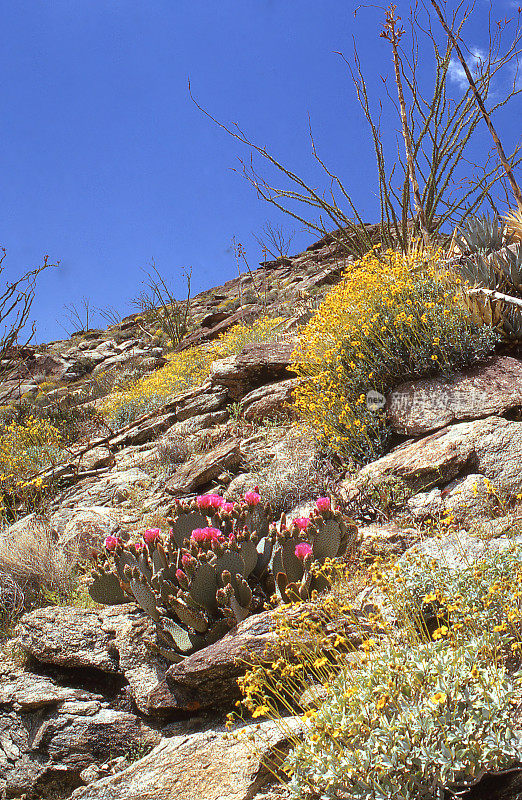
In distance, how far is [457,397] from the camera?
4.87 meters

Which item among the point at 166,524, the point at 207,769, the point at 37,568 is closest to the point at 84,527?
the point at 37,568

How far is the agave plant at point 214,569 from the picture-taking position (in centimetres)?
333

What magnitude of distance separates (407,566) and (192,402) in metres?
6.06

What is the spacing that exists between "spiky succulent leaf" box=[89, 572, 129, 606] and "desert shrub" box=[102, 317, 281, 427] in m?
6.17

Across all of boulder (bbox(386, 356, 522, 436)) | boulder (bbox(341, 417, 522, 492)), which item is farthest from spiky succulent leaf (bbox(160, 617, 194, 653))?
boulder (bbox(386, 356, 522, 436))

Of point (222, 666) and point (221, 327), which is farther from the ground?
point (221, 327)

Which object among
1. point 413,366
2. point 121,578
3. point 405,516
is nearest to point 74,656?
point 121,578

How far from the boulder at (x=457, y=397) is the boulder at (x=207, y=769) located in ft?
9.98

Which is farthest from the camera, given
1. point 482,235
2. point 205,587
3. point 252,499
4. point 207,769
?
point 482,235

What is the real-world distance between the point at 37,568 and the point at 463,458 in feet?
12.5

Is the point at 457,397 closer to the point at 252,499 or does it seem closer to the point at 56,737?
the point at 252,499

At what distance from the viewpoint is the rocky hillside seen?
2.82 metres

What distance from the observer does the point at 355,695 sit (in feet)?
6.79

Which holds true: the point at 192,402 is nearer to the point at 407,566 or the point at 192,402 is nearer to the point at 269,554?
the point at 269,554
